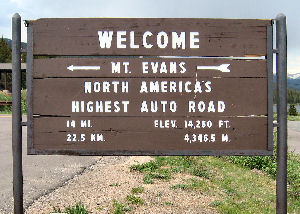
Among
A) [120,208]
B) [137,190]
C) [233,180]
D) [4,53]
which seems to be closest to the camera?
[120,208]

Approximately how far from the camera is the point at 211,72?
4.07m

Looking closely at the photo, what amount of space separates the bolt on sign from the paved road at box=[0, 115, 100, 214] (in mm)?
2268

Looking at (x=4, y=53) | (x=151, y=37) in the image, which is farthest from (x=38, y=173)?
(x=4, y=53)

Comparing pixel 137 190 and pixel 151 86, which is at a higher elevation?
pixel 151 86

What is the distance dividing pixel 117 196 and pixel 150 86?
2.45 meters

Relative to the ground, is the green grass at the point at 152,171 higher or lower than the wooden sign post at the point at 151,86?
lower

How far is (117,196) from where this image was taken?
5.84 m

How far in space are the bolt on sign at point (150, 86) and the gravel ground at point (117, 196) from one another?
4.95 ft

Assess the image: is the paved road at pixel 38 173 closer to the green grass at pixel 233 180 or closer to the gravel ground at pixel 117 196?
the gravel ground at pixel 117 196

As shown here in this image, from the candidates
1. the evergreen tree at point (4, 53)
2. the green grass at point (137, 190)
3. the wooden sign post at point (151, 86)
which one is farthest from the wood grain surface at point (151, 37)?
the evergreen tree at point (4, 53)

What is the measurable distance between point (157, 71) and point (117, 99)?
0.54 meters

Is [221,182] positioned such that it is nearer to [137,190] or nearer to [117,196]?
[137,190]

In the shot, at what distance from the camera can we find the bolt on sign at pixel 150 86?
160 inches

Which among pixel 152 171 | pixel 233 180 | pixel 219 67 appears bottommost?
pixel 233 180
